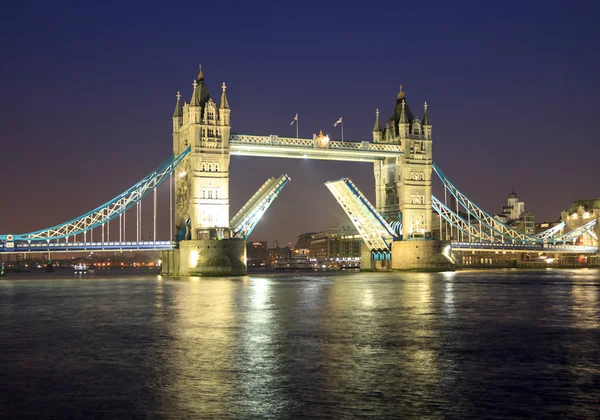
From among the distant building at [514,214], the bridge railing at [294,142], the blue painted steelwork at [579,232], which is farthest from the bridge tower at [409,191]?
the distant building at [514,214]

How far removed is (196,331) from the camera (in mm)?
21469

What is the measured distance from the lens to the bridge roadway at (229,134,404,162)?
2719 inches

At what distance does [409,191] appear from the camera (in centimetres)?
8044

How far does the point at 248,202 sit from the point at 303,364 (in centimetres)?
5426

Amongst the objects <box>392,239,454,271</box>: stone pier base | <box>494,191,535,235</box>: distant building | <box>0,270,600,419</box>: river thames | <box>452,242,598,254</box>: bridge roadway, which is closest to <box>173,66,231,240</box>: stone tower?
<box>392,239,454,271</box>: stone pier base

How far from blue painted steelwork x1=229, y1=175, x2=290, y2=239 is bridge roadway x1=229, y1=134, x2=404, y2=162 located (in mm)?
Result: 3391

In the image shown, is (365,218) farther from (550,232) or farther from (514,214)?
(514,214)

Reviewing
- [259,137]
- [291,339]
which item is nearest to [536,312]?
[291,339]

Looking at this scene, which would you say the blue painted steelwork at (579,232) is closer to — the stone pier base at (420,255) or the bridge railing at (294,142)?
the stone pier base at (420,255)

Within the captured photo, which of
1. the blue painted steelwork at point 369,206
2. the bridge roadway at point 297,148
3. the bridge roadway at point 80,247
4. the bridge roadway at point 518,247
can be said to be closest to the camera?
the bridge roadway at point 80,247

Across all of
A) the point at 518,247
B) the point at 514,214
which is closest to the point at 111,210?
the point at 518,247

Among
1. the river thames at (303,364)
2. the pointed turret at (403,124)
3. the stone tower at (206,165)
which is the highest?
the pointed turret at (403,124)

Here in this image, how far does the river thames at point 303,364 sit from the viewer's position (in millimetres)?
11562

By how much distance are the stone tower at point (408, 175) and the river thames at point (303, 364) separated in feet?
171
